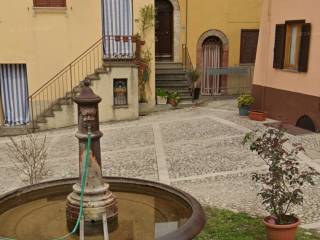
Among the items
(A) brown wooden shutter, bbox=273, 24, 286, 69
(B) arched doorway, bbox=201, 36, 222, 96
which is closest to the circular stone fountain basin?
(A) brown wooden shutter, bbox=273, 24, 286, 69

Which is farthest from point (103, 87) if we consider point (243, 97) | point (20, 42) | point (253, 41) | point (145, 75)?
point (253, 41)

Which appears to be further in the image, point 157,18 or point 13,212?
point 157,18

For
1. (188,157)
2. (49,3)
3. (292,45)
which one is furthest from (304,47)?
(49,3)

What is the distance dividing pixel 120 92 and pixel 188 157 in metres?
5.57

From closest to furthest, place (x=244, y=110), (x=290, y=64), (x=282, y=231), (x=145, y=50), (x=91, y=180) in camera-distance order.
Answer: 1. (x=91, y=180)
2. (x=282, y=231)
3. (x=290, y=64)
4. (x=244, y=110)
5. (x=145, y=50)

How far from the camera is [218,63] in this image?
19438 millimetres

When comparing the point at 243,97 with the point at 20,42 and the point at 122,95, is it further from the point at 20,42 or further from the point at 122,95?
the point at 20,42

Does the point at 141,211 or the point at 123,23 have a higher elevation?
the point at 123,23

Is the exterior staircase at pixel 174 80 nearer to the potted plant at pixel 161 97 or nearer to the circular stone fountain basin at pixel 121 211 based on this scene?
the potted plant at pixel 161 97

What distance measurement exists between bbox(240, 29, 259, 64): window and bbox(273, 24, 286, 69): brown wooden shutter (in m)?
5.71

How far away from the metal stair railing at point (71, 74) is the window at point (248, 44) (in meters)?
6.40

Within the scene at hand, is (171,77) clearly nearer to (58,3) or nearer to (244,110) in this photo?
(244,110)

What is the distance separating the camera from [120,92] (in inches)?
576

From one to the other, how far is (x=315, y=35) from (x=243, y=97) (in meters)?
3.57
